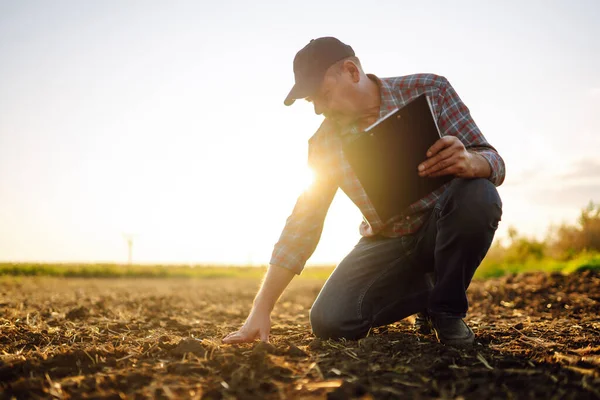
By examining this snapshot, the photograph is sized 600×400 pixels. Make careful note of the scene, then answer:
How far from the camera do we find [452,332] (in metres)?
2.51

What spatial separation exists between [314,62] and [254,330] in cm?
160

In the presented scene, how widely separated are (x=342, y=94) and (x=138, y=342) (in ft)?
6.30

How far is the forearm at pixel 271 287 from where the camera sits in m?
2.58

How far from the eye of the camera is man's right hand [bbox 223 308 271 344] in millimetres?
2467

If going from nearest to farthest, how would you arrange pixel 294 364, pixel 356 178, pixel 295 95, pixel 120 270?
pixel 294 364, pixel 295 95, pixel 356 178, pixel 120 270

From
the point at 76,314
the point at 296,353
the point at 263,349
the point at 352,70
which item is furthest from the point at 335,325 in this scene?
the point at 76,314

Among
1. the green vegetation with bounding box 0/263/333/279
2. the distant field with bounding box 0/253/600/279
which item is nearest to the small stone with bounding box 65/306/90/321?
the distant field with bounding box 0/253/600/279

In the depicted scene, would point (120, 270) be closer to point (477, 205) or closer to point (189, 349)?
point (189, 349)

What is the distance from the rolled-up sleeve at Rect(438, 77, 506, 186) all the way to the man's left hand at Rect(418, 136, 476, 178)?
0.91 feet

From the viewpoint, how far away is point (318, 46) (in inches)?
110

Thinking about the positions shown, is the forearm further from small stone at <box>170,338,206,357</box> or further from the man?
small stone at <box>170,338,206,357</box>

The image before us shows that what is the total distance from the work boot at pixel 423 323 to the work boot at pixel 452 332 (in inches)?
20.7

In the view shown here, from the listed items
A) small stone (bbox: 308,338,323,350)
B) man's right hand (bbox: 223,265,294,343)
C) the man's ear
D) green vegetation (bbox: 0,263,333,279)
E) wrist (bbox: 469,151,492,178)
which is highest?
the man's ear

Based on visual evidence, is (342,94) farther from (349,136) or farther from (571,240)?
(571,240)
